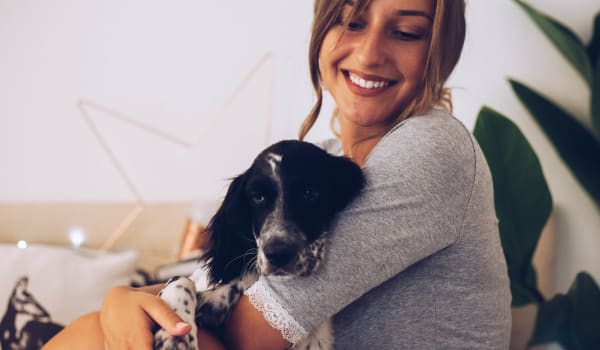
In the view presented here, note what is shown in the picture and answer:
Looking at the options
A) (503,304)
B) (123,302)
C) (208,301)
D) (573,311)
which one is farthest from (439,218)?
(573,311)

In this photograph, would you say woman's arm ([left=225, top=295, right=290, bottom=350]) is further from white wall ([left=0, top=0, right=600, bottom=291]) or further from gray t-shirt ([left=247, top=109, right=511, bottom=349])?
white wall ([left=0, top=0, right=600, bottom=291])

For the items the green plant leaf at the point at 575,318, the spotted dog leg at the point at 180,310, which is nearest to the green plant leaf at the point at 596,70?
the green plant leaf at the point at 575,318

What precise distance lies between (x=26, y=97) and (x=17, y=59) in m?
0.18

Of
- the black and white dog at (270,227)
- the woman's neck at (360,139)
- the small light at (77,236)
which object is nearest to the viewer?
the black and white dog at (270,227)

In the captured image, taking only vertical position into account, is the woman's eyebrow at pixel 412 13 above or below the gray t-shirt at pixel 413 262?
above

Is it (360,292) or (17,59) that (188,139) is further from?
(360,292)

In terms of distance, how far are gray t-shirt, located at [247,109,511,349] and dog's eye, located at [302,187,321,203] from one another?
0.41ft

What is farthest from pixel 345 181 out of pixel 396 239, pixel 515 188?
pixel 515 188

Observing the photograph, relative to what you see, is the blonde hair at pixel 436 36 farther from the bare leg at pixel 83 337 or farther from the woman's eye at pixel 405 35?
the bare leg at pixel 83 337

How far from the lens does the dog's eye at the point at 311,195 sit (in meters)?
1.09

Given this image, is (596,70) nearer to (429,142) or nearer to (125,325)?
(429,142)

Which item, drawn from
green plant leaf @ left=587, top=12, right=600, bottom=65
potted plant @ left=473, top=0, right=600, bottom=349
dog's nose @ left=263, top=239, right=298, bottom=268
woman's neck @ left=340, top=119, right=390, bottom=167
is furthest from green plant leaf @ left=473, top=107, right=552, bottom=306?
dog's nose @ left=263, top=239, right=298, bottom=268

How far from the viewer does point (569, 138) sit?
1933 millimetres

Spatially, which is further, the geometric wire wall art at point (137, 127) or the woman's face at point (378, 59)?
the geometric wire wall art at point (137, 127)
